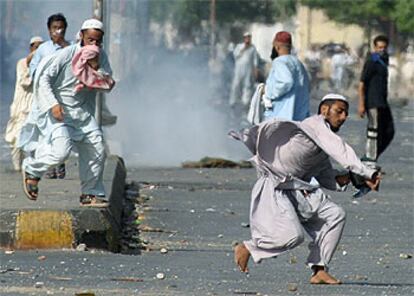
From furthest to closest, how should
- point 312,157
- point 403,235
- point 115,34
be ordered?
point 115,34
point 403,235
point 312,157

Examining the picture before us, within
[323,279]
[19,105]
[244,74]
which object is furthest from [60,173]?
[244,74]

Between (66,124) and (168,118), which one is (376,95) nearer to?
(66,124)

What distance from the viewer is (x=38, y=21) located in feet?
110

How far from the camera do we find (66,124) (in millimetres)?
12539

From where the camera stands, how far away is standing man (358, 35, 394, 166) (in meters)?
19.4

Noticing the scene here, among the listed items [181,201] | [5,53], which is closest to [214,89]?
[5,53]

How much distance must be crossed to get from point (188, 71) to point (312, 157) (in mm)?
38528

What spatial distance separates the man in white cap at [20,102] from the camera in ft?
57.1

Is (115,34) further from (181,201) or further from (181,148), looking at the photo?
(181,201)

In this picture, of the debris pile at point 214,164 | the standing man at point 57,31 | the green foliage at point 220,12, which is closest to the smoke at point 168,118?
the debris pile at point 214,164

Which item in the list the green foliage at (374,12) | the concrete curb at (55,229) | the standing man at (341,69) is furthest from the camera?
the green foliage at (374,12)

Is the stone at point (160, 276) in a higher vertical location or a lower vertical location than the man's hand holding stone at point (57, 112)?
lower

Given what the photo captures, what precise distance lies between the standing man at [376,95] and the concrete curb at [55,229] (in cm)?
802

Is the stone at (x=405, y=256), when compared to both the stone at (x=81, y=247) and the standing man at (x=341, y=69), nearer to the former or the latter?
the stone at (x=81, y=247)
